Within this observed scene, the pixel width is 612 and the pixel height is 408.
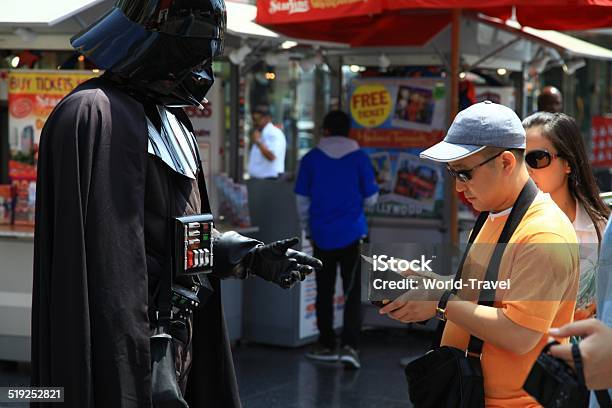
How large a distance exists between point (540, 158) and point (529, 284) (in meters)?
1.28

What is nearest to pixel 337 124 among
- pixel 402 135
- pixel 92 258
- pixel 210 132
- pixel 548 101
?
pixel 210 132

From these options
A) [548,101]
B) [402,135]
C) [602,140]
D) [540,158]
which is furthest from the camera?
[602,140]

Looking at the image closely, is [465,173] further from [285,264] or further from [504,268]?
[285,264]

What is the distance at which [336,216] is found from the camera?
24.1 feet

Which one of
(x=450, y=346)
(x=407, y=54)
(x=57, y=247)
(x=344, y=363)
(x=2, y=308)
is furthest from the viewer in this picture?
(x=407, y=54)

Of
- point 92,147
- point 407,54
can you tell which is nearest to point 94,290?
point 92,147

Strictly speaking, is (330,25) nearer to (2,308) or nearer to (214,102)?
(214,102)

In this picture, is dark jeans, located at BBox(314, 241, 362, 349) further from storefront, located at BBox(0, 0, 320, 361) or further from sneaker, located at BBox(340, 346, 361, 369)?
storefront, located at BBox(0, 0, 320, 361)

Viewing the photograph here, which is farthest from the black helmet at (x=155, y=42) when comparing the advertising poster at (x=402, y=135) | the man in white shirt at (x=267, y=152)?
the man in white shirt at (x=267, y=152)

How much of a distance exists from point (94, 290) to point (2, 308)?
438cm

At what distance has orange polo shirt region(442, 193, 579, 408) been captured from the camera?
257cm

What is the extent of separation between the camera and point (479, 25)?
29.2 feet

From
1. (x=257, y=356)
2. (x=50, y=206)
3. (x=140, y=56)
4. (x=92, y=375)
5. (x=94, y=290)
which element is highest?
(x=140, y=56)

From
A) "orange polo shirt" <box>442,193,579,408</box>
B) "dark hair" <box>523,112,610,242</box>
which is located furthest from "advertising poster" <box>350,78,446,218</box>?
"orange polo shirt" <box>442,193,579,408</box>
